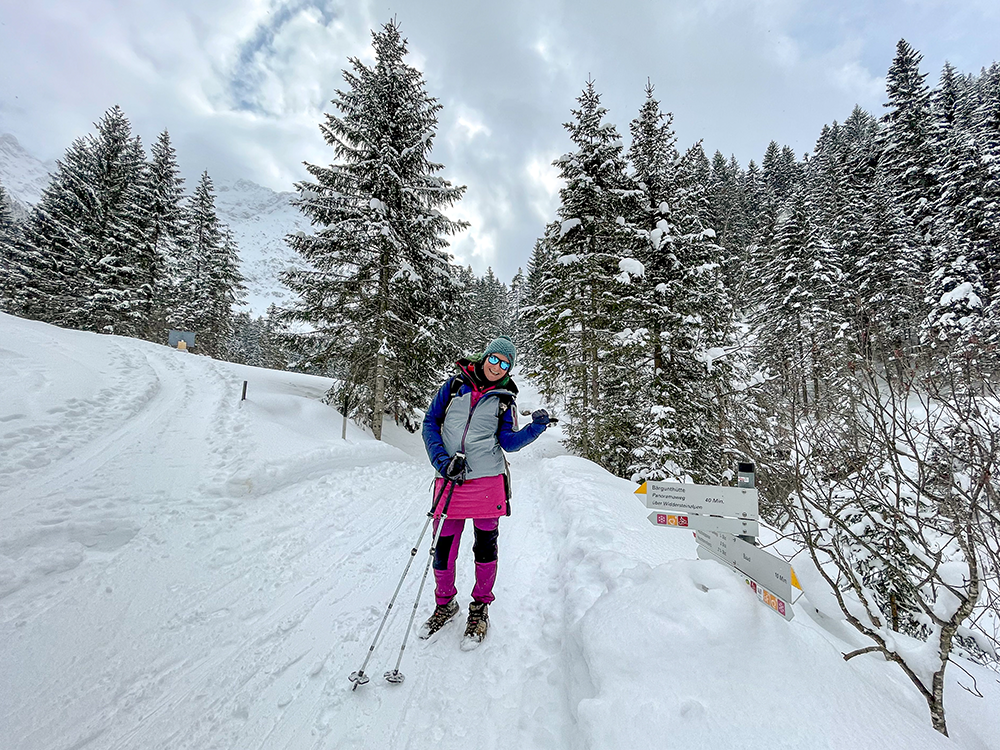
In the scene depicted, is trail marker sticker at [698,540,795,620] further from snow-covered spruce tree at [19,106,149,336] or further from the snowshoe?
snow-covered spruce tree at [19,106,149,336]

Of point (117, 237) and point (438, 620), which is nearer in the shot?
point (438, 620)

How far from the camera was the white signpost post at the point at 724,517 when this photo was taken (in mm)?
2518

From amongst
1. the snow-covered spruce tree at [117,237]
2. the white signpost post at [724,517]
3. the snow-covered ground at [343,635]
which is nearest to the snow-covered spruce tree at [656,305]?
the snow-covered ground at [343,635]

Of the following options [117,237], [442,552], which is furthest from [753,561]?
[117,237]

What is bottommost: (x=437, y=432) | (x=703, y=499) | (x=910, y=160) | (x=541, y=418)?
(x=703, y=499)

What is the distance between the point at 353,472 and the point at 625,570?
643 cm

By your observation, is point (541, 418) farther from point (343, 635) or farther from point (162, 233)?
point (162, 233)

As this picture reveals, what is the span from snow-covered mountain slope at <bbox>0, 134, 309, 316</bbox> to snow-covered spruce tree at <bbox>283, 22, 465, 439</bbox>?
8332 cm

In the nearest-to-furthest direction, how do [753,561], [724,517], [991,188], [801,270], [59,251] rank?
1. [753,561]
2. [724,517]
3. [991,188]
4. [801,270]
5. [59,251]

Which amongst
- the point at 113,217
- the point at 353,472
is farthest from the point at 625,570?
the point at 113,217

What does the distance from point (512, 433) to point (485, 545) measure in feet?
3.19

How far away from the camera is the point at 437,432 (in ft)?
11.3

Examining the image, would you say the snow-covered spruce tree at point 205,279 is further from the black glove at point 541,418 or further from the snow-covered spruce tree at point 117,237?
the black glove at point 541,418

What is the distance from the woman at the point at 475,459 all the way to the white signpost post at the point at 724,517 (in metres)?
1.12
